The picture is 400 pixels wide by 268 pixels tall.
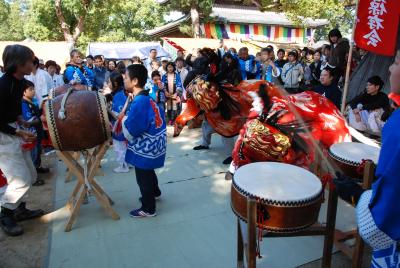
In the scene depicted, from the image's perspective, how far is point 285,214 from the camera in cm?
179

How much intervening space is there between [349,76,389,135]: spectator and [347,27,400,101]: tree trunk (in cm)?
136

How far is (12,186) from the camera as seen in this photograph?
2908 mm

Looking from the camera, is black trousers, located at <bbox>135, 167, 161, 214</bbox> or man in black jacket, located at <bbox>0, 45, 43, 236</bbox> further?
black trousers, located at <bbox>135, 167, 161, 214</bbox>

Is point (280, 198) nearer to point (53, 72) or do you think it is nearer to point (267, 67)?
point (267, 67)

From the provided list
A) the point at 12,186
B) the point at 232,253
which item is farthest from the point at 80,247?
the point at 232,253

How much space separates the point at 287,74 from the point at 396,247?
252 inches

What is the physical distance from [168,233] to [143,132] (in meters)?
0.96

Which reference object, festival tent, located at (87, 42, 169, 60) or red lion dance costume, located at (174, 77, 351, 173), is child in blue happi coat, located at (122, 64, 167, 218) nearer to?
red lion dance costume, located at (174, 77, 351, 173)

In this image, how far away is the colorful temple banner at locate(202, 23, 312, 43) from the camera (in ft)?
64.9

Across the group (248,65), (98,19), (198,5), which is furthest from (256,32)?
(248,65)

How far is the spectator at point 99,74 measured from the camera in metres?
7.39

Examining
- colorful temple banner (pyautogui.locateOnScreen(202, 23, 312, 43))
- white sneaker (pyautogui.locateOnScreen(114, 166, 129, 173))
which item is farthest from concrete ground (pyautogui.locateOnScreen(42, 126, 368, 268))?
colorful temple banner (pyautogui.locateOnScreen(202, 23, 312, 43))

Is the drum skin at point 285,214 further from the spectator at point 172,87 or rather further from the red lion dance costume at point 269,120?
the spectator at point 172,87

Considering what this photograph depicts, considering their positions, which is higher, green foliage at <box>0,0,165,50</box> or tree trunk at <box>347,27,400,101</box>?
green foliage at <box>0,0,165,50</box>
